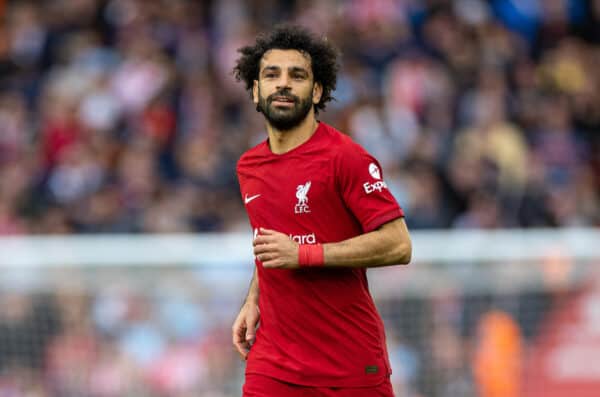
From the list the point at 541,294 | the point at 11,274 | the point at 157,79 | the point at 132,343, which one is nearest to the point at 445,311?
the point at 541,294

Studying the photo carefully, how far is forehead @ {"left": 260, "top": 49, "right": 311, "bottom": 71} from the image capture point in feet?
19.1

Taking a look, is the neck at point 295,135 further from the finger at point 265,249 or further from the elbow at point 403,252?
the elbow at point 403,252

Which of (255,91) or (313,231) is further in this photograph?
(255,91)

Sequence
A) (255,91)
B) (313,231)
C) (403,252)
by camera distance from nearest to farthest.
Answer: (403,252) < (313,231) < (255,91)

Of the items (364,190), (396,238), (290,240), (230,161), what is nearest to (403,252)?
(396,238)

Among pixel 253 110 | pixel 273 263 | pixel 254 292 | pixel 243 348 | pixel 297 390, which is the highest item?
pixel 253 110

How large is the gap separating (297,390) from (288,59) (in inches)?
57.5

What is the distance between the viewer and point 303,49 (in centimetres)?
586

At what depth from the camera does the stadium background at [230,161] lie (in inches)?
403

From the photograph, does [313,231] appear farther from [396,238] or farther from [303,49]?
[303,49]

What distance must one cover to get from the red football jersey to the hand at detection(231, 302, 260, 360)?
209 mm

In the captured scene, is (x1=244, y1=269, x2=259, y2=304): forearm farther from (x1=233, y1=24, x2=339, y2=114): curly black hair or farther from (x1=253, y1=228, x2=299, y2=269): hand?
(x1=233, y1=24, x2=339, y2=114): curly black hair

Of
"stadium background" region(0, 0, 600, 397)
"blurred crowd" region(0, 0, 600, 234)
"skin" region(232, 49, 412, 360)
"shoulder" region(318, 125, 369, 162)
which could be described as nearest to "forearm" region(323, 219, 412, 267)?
"skin" region(232, 49, 412, 360)

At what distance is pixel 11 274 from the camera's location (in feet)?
33.7
